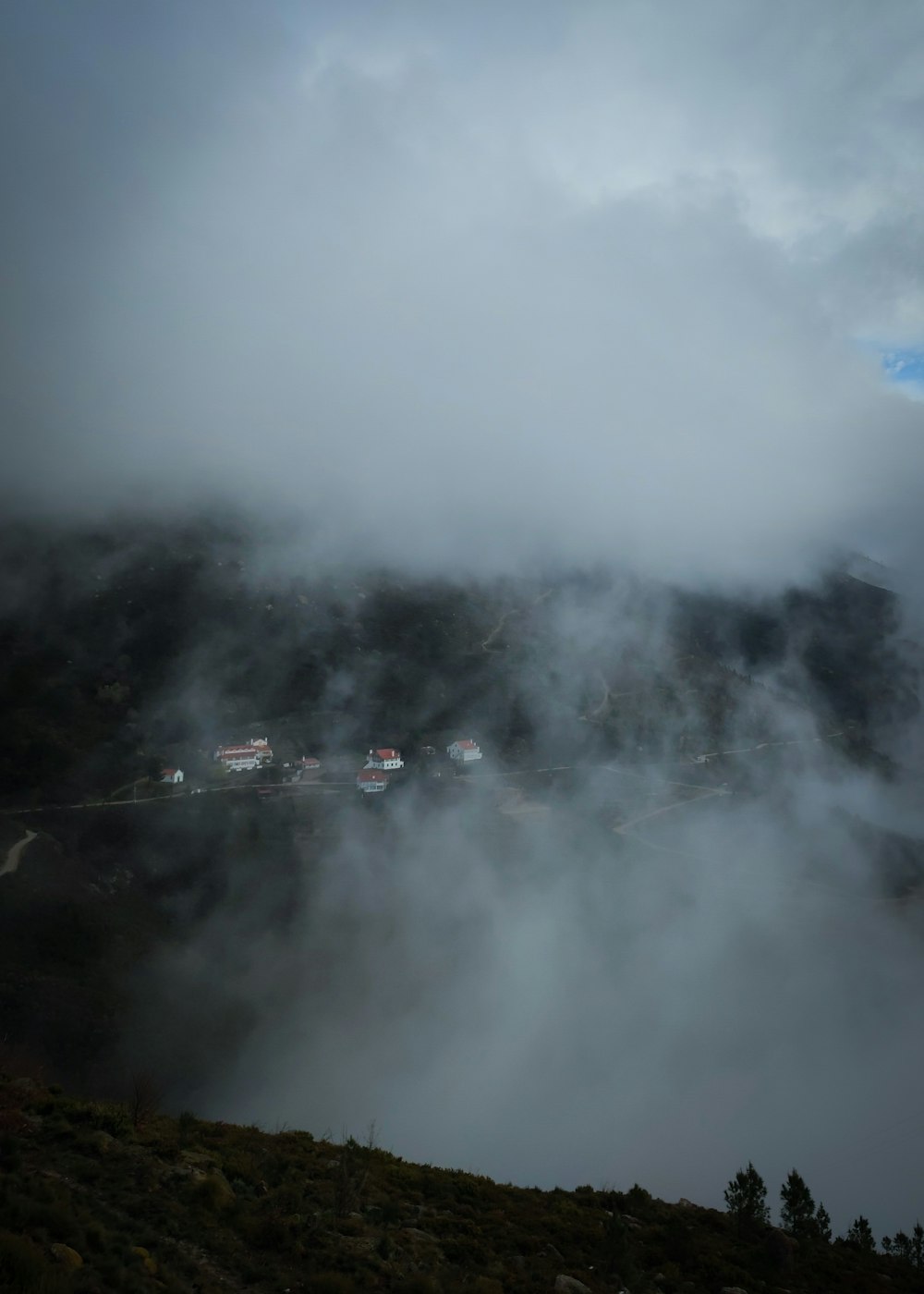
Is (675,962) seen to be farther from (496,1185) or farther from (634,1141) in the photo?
(496,1185)

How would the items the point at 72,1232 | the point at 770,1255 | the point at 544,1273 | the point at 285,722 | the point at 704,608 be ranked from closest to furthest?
1. the point at 72,1232
2. the point at 544,1273
3. the point at 770,1255
4. the point at 285,722
5. the point at 704,608

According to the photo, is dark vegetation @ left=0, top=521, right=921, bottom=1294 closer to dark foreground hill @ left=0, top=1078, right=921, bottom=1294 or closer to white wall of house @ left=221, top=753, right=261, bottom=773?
dark foreground hill @ left=0, top=1078, right=921, bottom=1294

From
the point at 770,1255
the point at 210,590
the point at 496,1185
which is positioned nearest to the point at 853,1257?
the point at 770,1255

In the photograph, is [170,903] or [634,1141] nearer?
[634,1141]

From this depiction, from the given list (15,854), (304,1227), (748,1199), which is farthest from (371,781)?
(304,1227)

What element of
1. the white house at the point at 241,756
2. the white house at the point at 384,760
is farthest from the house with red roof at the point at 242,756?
the white house at the point at 384,760

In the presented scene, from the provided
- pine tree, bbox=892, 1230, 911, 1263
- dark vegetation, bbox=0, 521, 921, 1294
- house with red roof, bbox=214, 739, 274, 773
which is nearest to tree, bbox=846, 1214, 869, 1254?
dark vegetation, bbox=0, 521, 921, 1294
